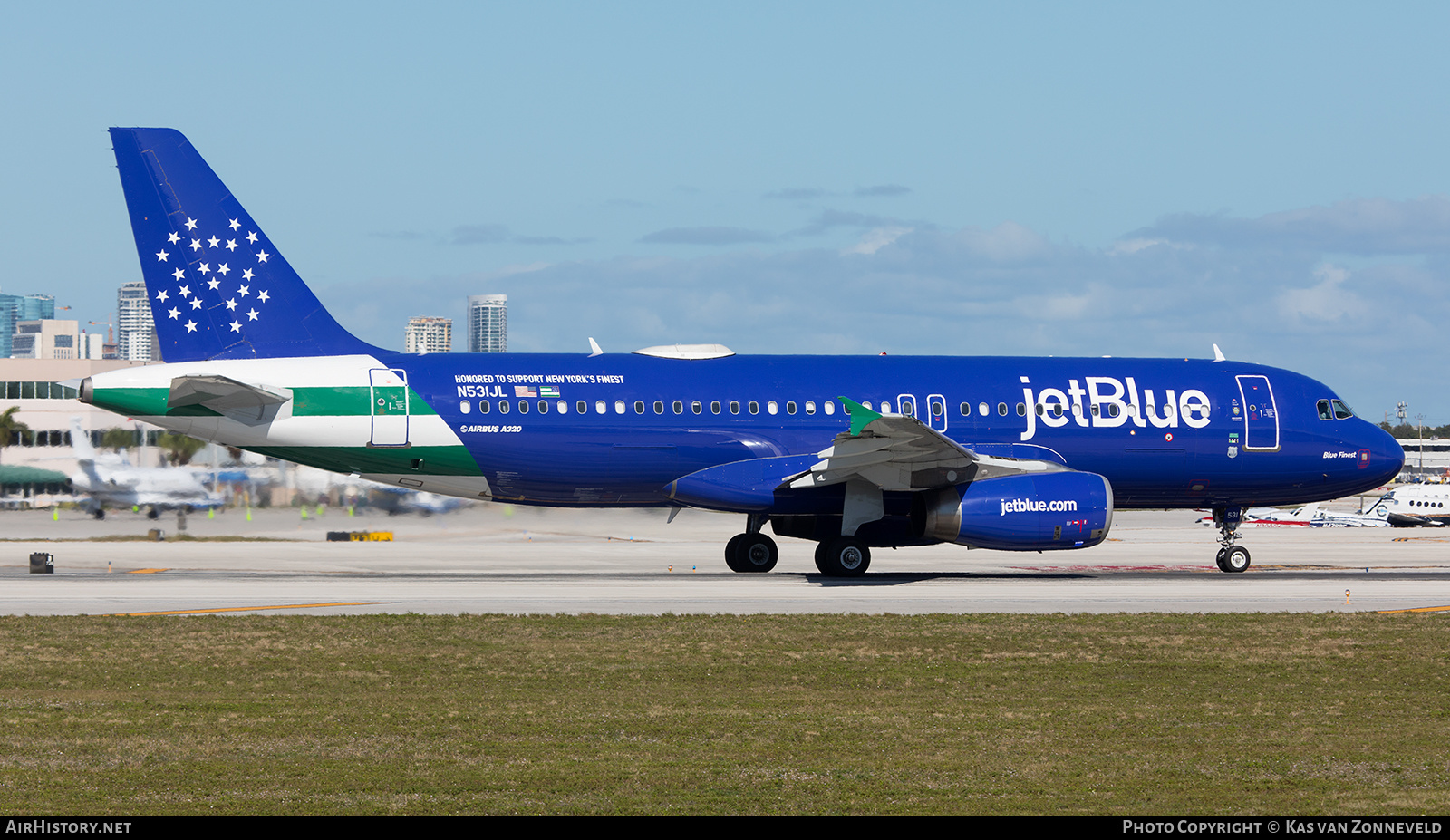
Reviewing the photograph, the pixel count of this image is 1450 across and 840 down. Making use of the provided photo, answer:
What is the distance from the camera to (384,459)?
27203 mm

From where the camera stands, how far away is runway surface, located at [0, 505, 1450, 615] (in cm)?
2262

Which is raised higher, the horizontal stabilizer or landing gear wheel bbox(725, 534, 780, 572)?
the horizontal stabilizer

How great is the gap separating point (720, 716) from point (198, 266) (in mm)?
18581

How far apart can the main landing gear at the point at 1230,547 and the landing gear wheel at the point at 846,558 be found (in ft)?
27.8

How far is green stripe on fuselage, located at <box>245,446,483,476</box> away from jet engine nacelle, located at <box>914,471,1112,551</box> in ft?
30.0

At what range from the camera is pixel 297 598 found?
23.3 metres

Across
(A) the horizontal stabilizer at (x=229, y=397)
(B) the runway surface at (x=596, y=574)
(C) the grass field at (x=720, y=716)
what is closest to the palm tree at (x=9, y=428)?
(B) the runway surface at (x=596, y=574)

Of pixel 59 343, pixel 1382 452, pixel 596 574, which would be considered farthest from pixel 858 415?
pixel 59 343

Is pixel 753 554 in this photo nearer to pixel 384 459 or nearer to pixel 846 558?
pixel 846 558

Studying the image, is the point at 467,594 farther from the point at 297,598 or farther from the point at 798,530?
the point at 798,530

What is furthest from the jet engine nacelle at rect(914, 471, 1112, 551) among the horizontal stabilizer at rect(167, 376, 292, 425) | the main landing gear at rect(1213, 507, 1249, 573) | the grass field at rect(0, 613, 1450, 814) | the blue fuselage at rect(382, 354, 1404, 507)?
the horizontal stabilizer at rect(167, 376, 292, 425)

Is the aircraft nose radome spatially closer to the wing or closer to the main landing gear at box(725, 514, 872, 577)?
the wing
